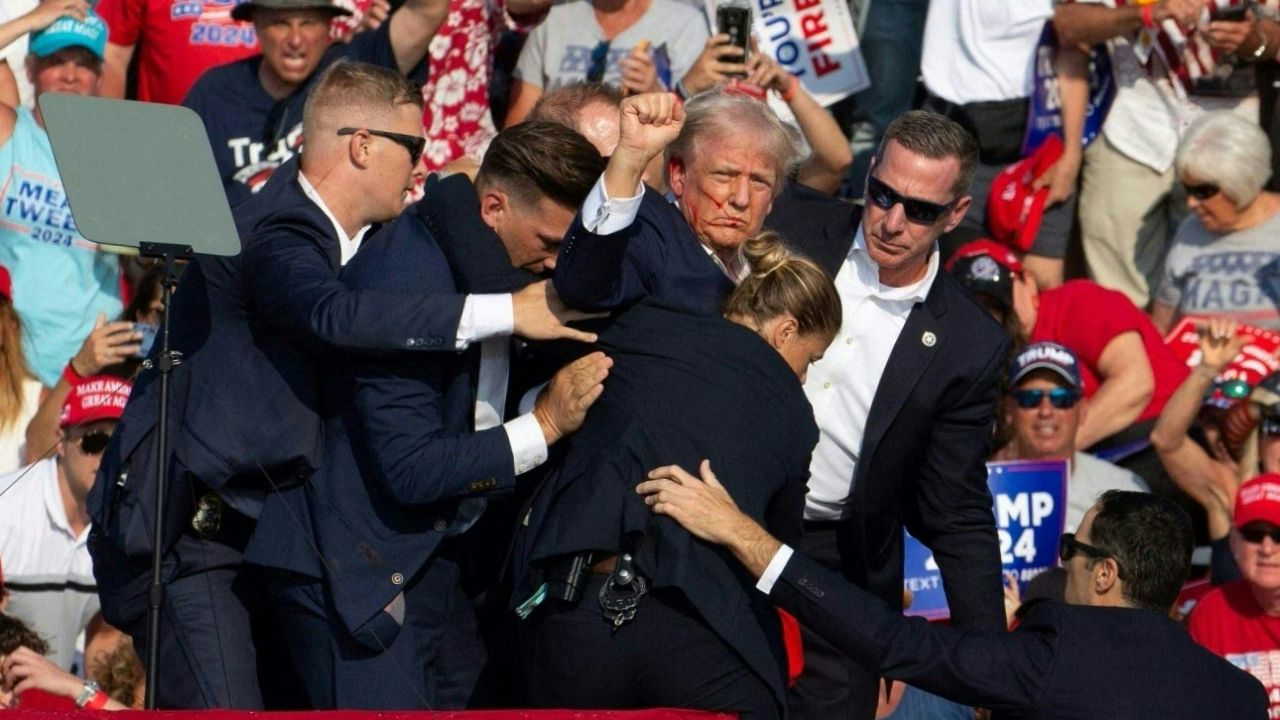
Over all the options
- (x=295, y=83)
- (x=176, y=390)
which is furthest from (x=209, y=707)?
(x=295, y=83)

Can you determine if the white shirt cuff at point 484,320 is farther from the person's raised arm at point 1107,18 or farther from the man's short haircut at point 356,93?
the person's raised arm at point 1107,18

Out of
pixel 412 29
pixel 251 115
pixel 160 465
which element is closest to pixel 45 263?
pixel 251 115

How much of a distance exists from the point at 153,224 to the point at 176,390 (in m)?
0.40

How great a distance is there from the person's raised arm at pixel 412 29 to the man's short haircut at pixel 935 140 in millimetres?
2431

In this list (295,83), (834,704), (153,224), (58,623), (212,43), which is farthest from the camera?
(212,43)

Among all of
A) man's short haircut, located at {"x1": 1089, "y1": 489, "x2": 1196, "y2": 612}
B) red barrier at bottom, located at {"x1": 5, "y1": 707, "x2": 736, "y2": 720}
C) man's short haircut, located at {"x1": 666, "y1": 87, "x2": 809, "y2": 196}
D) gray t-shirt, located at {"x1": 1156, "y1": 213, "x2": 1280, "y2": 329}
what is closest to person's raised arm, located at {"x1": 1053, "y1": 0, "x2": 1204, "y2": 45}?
gray t-shirt, located at {"x1": 1156, "y1": 213, "x2": 1280, "y2": 329}

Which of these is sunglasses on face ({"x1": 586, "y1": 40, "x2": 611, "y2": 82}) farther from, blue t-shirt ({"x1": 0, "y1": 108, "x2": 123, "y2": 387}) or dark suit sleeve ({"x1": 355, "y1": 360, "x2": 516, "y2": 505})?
dark suit sleeve ({"x1": 355, "y1": 360, "x2": 516, "y2": 505})

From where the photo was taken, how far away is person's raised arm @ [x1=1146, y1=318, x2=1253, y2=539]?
7676 millimetres

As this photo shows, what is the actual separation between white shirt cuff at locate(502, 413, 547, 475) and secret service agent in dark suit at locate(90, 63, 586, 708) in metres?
0.38

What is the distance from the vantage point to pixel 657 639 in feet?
15.1

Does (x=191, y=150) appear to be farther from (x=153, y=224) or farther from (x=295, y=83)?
(x=295, y=83)

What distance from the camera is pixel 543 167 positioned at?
4875mm

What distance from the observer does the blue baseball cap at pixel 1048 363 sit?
7.73 meters

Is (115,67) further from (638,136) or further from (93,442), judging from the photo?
(638,136)
